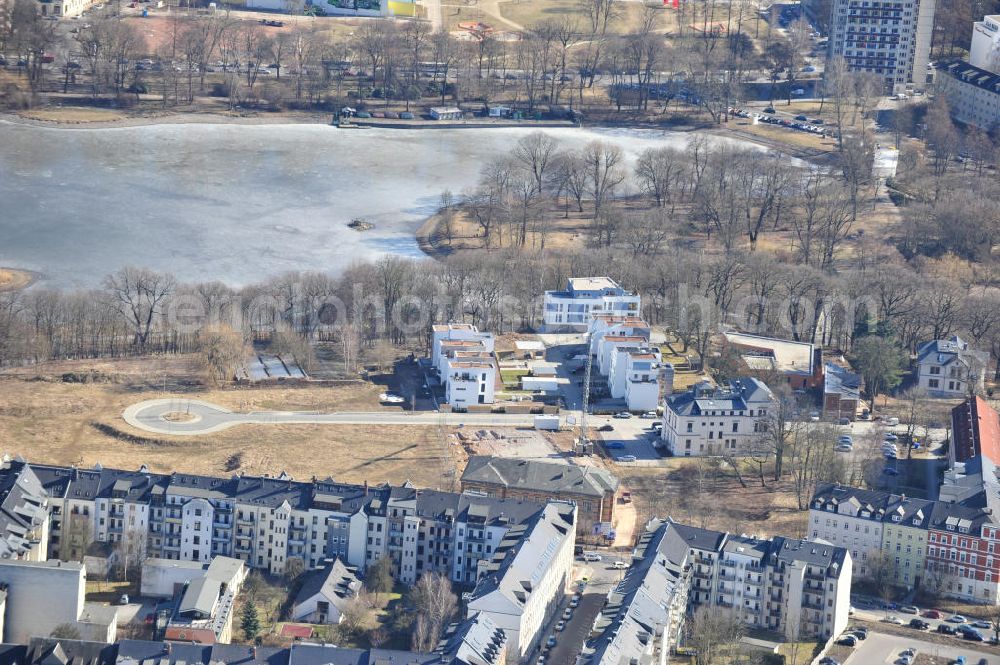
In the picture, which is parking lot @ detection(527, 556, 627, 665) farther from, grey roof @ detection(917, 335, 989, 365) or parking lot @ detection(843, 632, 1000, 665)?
grey roof @ detection(917, 335, 989, 365)

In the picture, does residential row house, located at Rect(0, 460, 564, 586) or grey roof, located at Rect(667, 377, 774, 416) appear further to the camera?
grey roof, located at Rect(667, 377, 774, 416)

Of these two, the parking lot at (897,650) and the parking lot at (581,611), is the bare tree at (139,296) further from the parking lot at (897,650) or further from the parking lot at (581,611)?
the parking lot at (897,650)

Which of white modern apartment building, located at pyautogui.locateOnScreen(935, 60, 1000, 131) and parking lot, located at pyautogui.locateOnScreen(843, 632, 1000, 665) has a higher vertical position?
white modern apartment building, located at pyautogui.locateOnScreen(935, 60, 1000, 131)

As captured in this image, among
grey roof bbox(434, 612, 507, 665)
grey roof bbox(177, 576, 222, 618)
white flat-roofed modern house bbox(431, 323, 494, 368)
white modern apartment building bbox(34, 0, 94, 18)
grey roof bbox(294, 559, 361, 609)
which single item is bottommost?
grey roof bbox(294, 559, 361, 609)

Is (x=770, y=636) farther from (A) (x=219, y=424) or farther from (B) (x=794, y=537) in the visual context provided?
(A) (x=219, y=424)

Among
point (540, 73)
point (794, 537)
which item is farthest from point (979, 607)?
point (540, 73)

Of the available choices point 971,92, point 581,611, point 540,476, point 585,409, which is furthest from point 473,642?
point 971,92

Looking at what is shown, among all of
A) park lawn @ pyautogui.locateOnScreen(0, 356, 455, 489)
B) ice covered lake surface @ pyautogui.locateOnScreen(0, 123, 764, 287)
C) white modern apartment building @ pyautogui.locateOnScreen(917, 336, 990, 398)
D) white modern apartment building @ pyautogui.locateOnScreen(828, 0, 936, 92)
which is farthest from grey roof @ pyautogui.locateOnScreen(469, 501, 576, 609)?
white modern apartment building @ pyautogui.locateOnScreen(828, 0, 936, 92)

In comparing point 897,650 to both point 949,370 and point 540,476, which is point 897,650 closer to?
point 540,476
